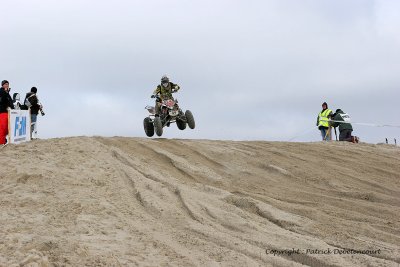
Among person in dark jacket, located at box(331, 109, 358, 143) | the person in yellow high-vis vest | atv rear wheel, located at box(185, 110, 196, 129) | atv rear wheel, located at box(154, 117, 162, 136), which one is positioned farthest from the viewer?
the person in yellow high-vis vest

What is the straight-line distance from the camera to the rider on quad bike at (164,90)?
→ 1355 cm

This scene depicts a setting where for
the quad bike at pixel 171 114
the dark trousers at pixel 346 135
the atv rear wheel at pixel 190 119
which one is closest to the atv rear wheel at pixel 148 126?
the quad bike at pixel 171 114

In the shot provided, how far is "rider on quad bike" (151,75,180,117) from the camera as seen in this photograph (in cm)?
1355

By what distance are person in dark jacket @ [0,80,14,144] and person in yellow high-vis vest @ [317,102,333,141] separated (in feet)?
33.3

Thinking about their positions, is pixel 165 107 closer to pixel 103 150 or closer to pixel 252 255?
pixel 103 150

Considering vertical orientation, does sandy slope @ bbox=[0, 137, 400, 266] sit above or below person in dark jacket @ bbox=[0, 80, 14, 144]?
below

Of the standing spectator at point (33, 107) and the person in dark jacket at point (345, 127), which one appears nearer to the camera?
the standing spectator at point (33, 107)

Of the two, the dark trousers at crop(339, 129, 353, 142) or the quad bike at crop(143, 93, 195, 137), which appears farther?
the dark trousers at crop(339, 129, 353, 142)

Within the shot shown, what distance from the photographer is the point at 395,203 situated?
7.62m

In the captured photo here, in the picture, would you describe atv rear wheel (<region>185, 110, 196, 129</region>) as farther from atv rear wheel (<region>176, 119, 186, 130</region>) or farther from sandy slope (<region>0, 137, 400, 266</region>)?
sandy slope (<region>0, 137, 400, 266</region>)

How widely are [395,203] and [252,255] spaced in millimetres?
3796

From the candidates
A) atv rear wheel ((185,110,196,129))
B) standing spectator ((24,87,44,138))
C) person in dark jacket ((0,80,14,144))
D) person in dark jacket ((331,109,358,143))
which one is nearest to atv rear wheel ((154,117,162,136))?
atv rear wheel ((185,110,196,129))

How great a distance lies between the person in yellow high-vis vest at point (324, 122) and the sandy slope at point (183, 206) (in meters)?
6.15

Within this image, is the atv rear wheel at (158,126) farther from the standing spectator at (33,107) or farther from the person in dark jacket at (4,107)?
the person in dark jacket at (4,107)
